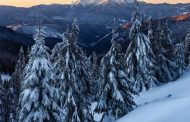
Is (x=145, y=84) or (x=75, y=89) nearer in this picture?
(x=75, y=89)

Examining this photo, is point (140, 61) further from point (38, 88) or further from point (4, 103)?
point (4, 103)

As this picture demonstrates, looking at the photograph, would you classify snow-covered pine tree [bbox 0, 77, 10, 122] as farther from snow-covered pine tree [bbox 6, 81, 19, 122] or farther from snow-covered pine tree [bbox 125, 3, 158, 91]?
snow-covered pine tree [bbox 125, 3, 158, 91]

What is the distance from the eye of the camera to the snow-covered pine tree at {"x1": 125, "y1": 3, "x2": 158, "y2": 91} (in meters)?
49.6

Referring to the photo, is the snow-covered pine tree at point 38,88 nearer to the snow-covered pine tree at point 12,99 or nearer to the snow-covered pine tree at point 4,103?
the snow-covered pine tree at point 12,99

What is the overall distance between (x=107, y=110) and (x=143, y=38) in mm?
14725

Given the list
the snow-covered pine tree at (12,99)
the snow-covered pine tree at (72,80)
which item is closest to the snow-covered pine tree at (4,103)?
the snow-covered pine tree at (12,99)

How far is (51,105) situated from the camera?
30406mm

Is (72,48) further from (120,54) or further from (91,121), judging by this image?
(91,121)

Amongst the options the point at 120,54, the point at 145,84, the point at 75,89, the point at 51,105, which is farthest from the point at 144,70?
the point at 51,105

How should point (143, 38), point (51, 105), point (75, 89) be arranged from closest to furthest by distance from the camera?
point (51, 105)
point (75, 89)
point (143, 38)

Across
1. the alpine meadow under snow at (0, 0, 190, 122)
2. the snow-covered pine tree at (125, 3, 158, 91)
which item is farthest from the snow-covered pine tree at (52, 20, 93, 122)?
the snow-covered pine tree at (125, 3, 158, 91)

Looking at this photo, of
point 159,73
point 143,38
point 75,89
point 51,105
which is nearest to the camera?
point 51,105

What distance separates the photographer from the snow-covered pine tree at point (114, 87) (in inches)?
1470

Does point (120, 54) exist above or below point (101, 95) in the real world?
above
